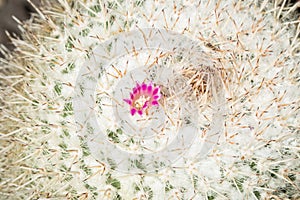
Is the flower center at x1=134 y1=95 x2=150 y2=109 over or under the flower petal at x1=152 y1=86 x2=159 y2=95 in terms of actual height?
under

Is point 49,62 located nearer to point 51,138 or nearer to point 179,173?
point 51,138

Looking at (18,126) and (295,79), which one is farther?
(18,126)

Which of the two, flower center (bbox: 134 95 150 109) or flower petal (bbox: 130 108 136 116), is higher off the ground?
flower center (bbox: 134 95 150 109)

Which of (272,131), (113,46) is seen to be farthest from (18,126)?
(272,131)

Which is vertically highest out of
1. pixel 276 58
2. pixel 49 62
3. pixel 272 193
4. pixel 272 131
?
pixel 49 62
